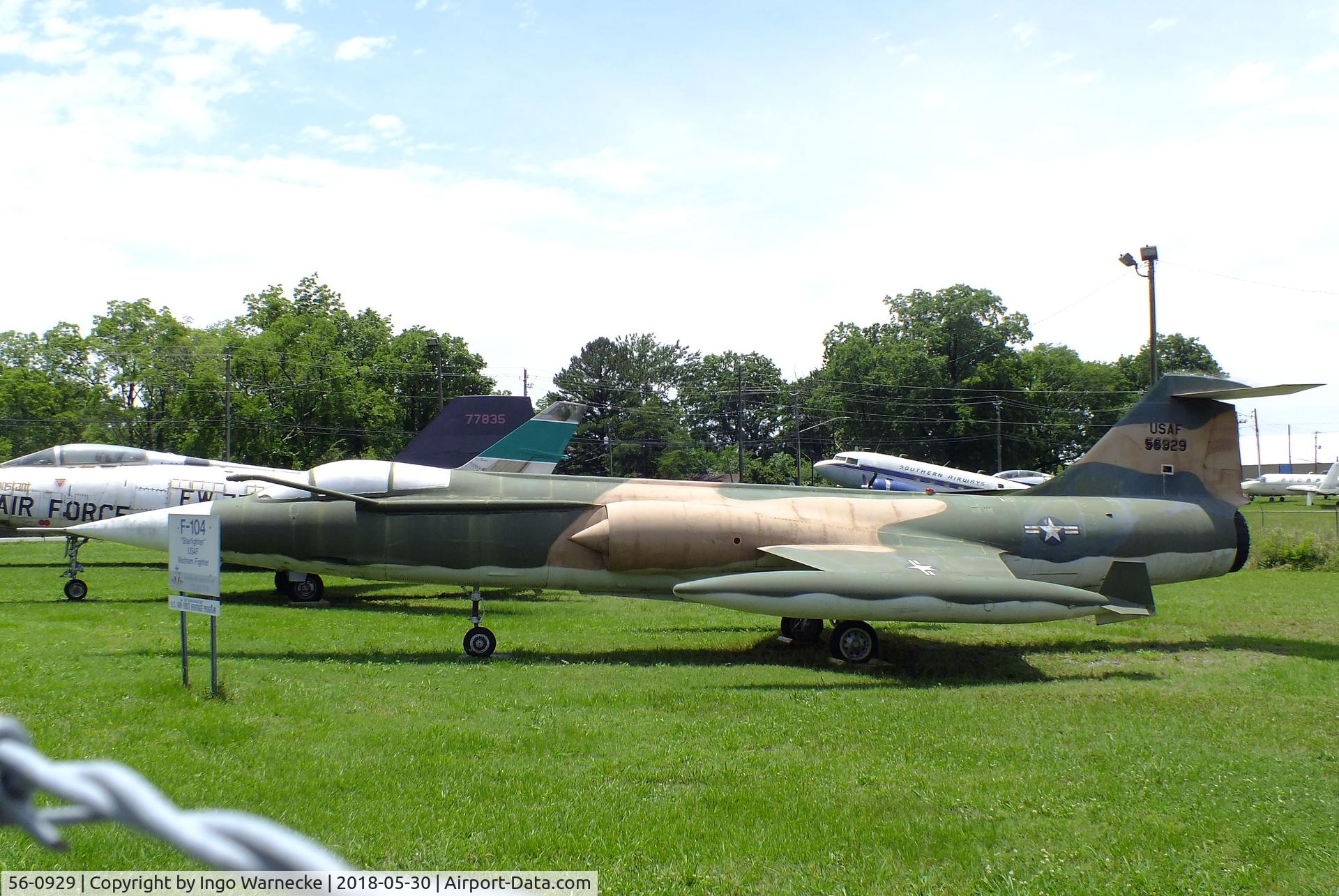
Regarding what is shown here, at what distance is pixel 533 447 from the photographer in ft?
71.1

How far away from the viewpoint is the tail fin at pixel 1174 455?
15.2 m

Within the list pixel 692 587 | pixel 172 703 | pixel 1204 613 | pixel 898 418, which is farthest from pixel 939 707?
pixel 898 418

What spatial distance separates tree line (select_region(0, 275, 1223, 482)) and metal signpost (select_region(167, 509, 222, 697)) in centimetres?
3453

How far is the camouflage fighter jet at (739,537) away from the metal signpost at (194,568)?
12.7 feet

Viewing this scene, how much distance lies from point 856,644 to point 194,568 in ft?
→ 26.7

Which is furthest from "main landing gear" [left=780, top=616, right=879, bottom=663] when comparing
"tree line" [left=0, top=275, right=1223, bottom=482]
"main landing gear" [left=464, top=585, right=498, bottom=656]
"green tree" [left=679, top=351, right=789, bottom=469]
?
"green tree" [left=679, top=351, right=789, bottom=469]

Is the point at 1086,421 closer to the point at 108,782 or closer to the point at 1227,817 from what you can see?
the point at 1227,817

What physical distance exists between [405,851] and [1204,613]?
618 inches

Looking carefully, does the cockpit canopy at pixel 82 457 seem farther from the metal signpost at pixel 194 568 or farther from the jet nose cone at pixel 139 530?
the metal signpost at pixel 194 568

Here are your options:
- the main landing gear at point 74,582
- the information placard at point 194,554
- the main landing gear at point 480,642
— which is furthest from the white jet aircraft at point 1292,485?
the information placard at point 194,554

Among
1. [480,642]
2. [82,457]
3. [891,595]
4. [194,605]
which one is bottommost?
[480,642]

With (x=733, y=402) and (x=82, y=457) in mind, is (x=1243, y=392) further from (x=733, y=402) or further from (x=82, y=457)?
(x=733, y=402)

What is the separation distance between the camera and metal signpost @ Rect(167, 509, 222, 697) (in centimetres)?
900

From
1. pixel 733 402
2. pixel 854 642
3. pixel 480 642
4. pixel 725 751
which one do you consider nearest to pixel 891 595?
pixel 854 642
